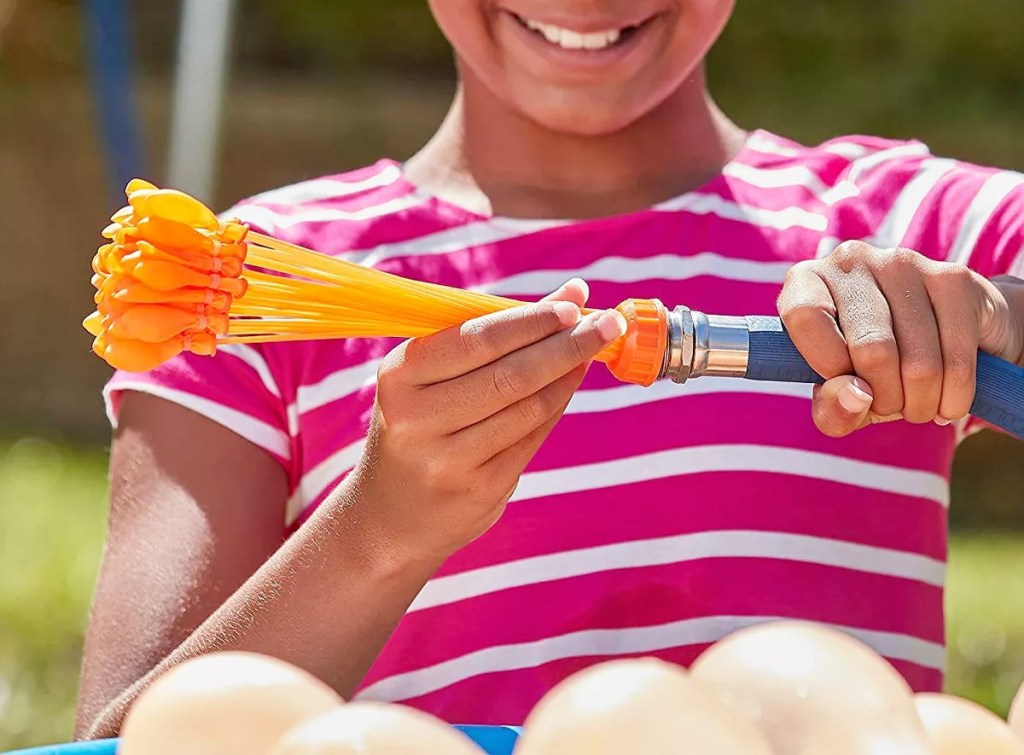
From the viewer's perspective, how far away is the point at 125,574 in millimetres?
973

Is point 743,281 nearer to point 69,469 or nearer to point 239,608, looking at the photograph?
point 239,608

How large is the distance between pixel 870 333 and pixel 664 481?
285 mm

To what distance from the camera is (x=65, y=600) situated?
89.3 inches

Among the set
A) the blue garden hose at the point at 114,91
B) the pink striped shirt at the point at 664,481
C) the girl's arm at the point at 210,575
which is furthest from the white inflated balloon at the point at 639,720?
the blue garden hose at the point at 114,91

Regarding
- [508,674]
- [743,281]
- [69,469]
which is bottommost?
[69,469]

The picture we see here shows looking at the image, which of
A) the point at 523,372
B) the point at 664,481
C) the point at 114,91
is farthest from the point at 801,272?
the point at 114,91

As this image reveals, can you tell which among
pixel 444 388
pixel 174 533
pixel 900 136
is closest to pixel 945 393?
pixel 444 388

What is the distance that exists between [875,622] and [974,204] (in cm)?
27

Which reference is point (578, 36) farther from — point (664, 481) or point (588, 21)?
point (664, 481)

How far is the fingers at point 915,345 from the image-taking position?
0.71 m

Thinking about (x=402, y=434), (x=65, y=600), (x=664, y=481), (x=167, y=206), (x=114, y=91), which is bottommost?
(x=65, y=600)

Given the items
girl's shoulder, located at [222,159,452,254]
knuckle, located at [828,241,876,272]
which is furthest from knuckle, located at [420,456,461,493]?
girl's shoulder, located at [222,159,452,254]

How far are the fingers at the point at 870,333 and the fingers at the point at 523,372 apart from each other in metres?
0.10

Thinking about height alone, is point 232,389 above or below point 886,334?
below
